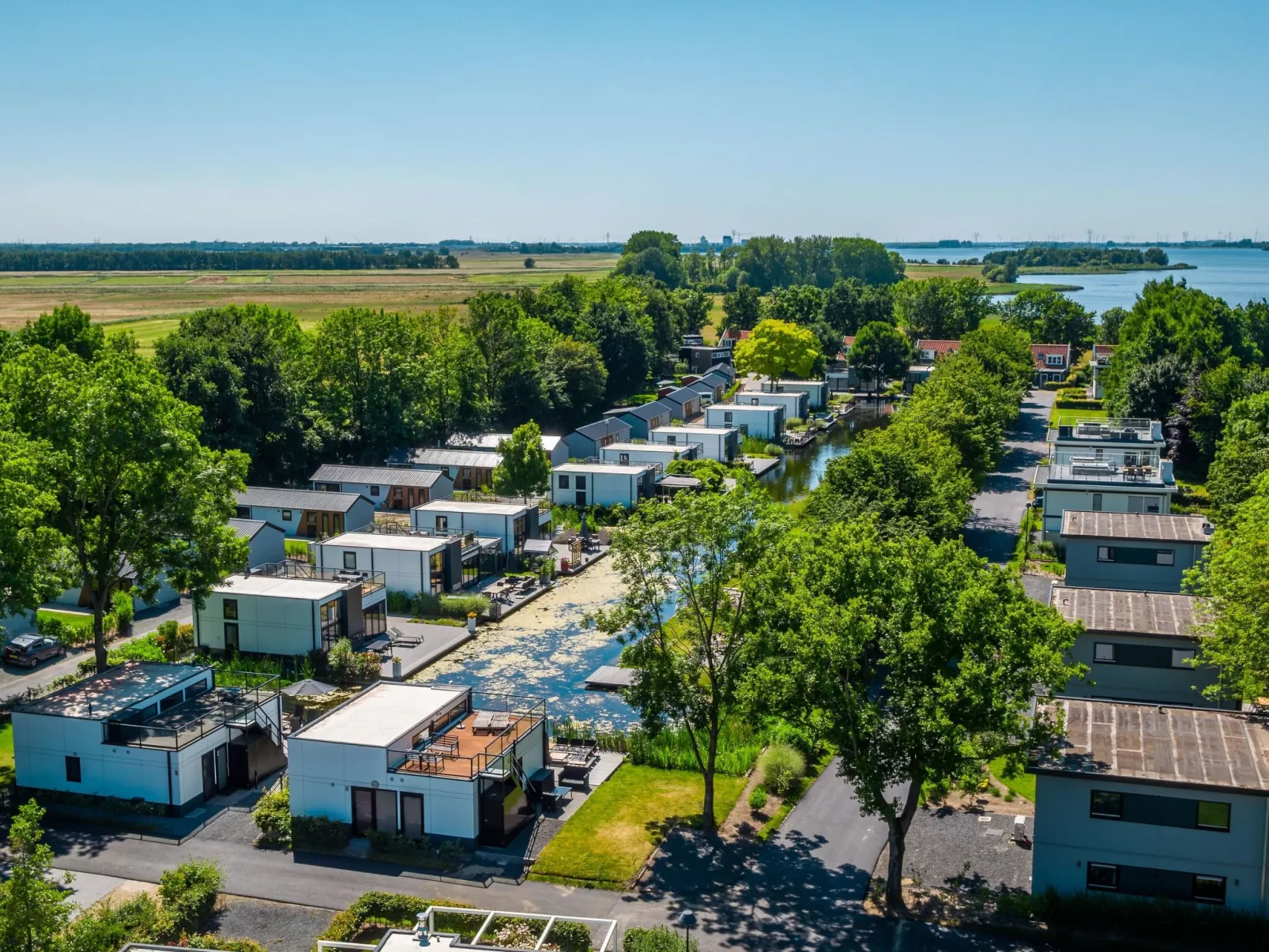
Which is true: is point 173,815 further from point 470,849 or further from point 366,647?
point 366,647

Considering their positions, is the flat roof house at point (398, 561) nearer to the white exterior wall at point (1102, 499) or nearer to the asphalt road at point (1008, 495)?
the asphalt road at point (1008, 495)

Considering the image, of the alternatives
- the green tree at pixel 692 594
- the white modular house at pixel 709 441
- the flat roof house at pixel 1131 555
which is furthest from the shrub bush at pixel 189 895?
the white modular house at pixel 709 441

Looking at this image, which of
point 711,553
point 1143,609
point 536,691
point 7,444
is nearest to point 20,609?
point 7,444

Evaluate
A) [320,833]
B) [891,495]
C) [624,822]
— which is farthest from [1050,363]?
[320,833]

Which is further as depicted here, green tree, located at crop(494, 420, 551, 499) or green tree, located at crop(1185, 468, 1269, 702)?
green tree, located at crop(494, 420, 551, 499)

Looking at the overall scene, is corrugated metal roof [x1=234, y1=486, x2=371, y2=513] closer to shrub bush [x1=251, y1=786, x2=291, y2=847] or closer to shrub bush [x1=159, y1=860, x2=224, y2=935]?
shrub bush [x1=251, y1=786, x2=291, y2=847]

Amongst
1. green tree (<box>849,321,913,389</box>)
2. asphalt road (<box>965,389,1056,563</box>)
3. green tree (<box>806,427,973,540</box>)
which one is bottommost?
asphalt road (<box>965,389,1056,563</box>)

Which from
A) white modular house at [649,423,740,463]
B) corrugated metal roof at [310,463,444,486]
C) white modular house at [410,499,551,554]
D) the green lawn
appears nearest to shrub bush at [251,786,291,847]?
the green lawn

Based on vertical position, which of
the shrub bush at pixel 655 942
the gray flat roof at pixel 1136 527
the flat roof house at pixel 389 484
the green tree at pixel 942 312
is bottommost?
the shrub bush at pixel 655 942
